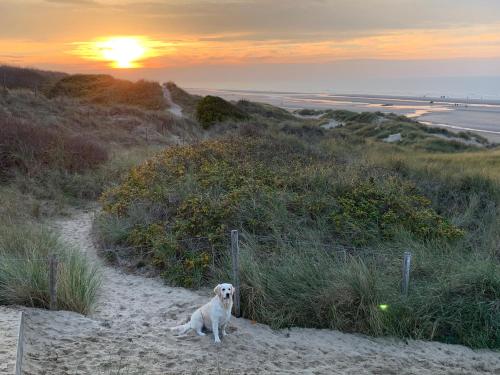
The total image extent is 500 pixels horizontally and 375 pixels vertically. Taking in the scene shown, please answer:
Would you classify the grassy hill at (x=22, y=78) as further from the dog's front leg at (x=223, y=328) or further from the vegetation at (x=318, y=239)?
the dog's front leg at (x=223, y=328)

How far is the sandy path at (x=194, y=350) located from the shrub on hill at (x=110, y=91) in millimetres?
35630

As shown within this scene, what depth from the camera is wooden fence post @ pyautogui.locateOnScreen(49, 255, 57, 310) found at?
244 inches

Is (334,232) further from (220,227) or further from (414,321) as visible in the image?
(414,321)

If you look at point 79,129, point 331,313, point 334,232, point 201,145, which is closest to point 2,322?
point 331,313

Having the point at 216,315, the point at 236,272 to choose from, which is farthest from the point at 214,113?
the point at 216,315

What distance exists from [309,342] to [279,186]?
5704 mm

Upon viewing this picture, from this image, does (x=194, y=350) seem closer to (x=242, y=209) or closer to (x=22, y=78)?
(x=242, y=209)

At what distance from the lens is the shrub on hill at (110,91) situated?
43.7 meters

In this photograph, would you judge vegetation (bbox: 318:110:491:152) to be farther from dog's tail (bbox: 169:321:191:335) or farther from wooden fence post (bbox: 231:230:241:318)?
Answer: dog's tail (bbox: 169:321:191:335)

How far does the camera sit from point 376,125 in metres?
44.7

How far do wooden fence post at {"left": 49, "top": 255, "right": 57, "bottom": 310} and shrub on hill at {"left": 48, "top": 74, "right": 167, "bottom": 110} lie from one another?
3550cm

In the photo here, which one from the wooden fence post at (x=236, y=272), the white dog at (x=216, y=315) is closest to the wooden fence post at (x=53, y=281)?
the white dog at (x=216, y=315)

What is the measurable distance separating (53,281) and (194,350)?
2036mm

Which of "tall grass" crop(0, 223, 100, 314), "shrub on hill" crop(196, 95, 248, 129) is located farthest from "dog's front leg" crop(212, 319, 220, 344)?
"shrub on hill" crop(196, 95, 248, 129)
